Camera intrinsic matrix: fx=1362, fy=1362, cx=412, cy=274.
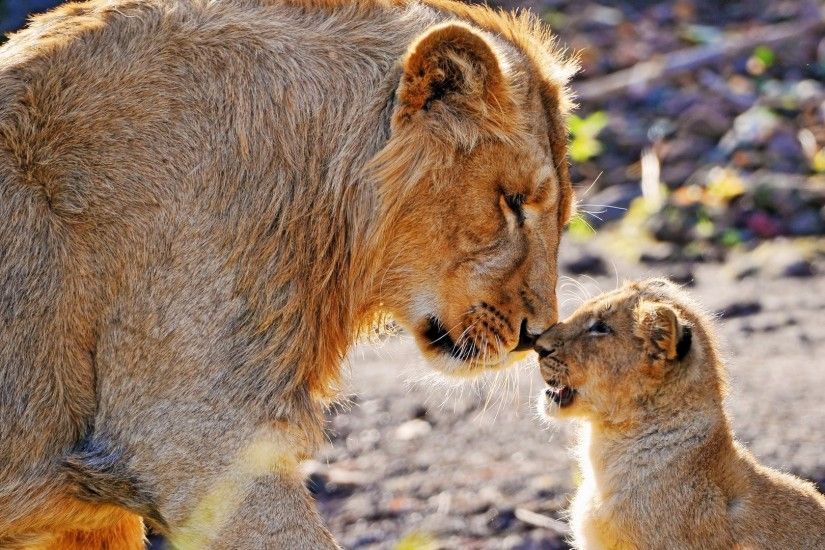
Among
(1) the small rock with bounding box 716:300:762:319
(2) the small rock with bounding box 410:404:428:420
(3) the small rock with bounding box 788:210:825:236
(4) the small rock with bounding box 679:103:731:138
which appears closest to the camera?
(2) the small rock with bounding box 410:404:428:420

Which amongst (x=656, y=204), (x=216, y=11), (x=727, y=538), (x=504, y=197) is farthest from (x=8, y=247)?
(x=656, y=204)

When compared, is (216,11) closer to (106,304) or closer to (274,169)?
(274,169)

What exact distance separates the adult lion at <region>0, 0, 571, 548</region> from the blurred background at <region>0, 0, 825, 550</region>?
76 cm

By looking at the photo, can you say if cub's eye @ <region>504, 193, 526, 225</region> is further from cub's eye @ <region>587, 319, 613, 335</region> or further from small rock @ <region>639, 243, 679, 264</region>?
small rock @ <region>639, 243, 679, 264</region>

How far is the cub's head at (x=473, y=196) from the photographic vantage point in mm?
4492

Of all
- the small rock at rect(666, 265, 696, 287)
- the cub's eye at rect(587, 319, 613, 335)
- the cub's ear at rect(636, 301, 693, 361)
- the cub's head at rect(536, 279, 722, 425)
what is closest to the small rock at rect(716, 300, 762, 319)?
the small rock at rect(666, 265, 696, 287)

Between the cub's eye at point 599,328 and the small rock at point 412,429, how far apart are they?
2.06m

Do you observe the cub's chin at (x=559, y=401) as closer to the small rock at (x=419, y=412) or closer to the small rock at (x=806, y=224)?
the small rock at (x=419, y=412)

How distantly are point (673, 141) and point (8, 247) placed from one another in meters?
6.48

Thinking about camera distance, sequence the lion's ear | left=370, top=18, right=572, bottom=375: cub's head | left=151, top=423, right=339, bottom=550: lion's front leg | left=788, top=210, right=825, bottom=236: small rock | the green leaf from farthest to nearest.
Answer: the green leaf
left=788, top=210, right=825, bottom=236: small rock
left=370, top=18, right=572, bottom=375: cub's head
the lion's ear
left=151, top=423, right=339, bottom=550: lion's front leg

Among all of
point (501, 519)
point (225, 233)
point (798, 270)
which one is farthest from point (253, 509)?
point (798, 270)

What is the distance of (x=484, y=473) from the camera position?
6.16 meters

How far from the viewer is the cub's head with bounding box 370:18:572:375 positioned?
4.49 metres

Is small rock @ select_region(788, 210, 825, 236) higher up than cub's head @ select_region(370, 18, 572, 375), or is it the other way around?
cub's head @ select_region(370, 18, 572, 375)
